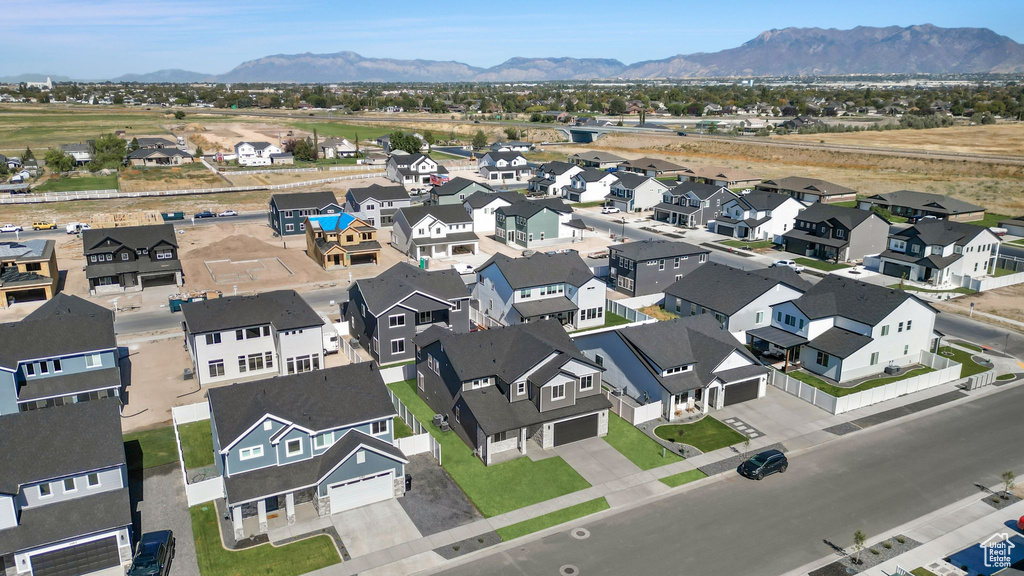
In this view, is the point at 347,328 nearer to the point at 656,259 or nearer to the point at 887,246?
the point at 656,259

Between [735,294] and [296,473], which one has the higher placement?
[735,294]

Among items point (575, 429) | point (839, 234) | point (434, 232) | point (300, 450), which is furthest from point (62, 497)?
point (839, 234)

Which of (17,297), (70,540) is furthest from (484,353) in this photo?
(17,297)

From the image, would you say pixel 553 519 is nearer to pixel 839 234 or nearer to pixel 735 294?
pixel 735 294

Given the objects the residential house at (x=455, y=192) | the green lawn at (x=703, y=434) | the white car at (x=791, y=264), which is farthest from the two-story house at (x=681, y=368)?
the residential house at (x=455, y=192)

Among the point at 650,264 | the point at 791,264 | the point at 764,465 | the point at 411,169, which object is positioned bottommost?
the point at 764,465

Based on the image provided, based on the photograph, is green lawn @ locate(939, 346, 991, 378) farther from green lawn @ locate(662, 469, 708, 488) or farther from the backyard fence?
green lawn @ locate(662, 469, 708, 488)

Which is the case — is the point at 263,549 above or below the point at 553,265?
below

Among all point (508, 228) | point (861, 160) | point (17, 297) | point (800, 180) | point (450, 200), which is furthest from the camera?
point (861, 160)
